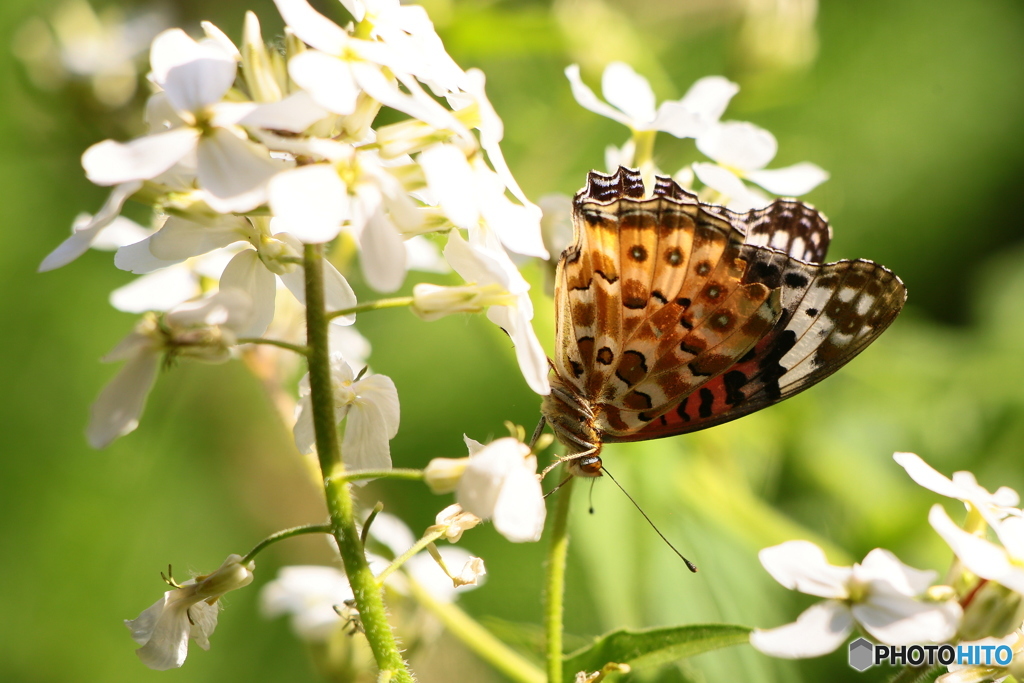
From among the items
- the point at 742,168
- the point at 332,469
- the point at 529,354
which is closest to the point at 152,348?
the point at 332,469

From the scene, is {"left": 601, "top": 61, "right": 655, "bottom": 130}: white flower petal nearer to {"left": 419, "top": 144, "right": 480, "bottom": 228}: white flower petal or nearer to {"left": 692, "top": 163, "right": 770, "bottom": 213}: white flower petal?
{"left": 692, "top": 163, "right": 770, "bottom": 213}: white flower petal

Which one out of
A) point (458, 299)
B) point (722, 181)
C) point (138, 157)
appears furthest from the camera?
point (722, 181)

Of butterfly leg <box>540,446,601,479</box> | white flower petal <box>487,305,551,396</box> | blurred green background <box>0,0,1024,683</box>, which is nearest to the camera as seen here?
white flower petal <box>487,305,551,396</box>

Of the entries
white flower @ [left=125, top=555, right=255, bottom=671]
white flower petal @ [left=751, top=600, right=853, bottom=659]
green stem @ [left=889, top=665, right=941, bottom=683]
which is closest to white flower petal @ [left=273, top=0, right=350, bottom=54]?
white flower @ [left=125, top=555, right=255, bottom=671]

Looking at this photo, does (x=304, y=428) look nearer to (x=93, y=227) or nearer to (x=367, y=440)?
(x=367, y=440)

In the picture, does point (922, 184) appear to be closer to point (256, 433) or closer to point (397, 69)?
point (256, 433)

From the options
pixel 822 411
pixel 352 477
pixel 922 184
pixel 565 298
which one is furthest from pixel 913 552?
pixel 922 184
